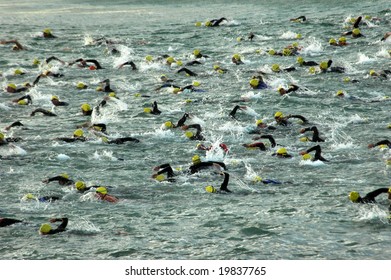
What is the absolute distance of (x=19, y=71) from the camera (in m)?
29.0

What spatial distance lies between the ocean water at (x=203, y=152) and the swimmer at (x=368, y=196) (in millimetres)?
159

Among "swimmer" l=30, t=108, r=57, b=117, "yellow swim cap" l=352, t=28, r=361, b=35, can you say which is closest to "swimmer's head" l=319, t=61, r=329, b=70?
"yellow swim cap" l=352, t=28, r=361, b=35

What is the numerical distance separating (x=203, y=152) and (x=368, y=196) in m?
4.91

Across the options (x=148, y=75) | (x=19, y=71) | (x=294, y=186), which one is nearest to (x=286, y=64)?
(x=148, y=75)

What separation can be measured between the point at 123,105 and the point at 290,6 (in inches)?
653

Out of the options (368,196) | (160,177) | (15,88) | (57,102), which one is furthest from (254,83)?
(368,196)

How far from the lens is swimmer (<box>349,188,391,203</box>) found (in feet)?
54.0

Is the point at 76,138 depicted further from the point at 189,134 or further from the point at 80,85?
the point at 80,85

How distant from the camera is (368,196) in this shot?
54.1ft

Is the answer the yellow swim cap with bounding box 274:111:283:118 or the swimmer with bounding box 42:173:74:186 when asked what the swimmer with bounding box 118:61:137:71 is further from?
the swimmer with bounding box 42:173:74:186

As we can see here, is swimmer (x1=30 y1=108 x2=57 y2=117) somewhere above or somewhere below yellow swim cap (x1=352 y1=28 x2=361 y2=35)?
below

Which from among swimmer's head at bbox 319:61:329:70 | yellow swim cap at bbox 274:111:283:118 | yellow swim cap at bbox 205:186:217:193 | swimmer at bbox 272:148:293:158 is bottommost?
yellow swim cap at bbox 205:186:217:193

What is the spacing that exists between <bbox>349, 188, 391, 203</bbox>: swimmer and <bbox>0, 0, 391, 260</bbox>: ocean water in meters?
0.16

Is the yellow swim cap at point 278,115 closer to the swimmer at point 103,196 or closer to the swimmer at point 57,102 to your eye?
the swimmer at point 57,102
